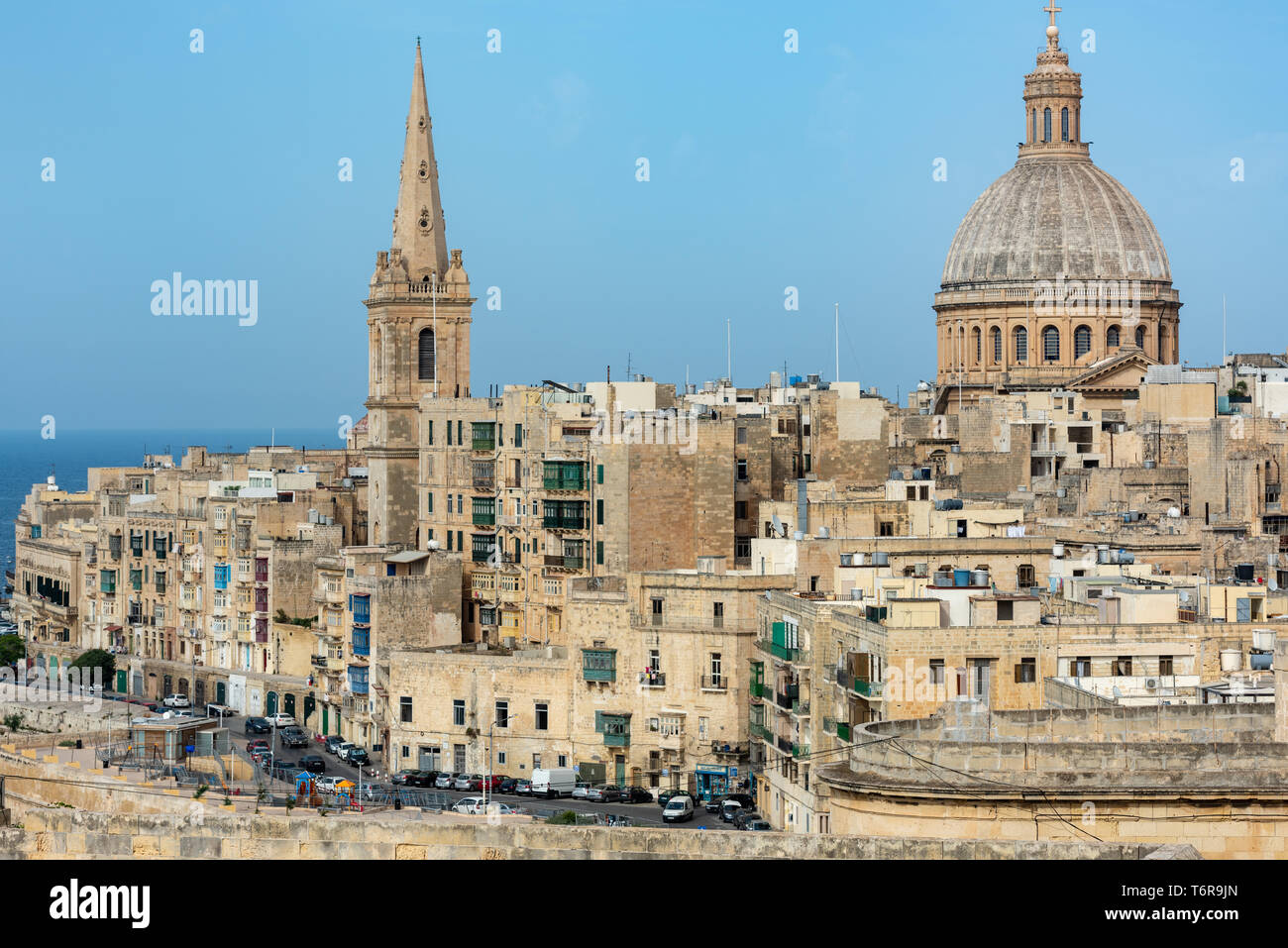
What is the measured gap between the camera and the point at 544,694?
5238cm

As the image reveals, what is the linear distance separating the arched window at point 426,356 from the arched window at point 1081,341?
29.7 meters

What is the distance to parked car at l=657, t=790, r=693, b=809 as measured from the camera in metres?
48.9

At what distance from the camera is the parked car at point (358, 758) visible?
56719 millimetres

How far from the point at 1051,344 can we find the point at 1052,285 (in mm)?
2638

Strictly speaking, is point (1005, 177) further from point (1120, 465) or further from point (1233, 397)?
point (1120, 465)

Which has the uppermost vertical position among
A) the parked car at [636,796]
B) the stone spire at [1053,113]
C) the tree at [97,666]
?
the stone spire at [1053,113]

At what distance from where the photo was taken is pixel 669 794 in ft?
163

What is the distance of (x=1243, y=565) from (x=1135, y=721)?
2058 centimetres

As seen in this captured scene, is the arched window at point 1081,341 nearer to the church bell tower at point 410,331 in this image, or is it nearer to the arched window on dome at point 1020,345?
the arched window on dome at point 1020,345

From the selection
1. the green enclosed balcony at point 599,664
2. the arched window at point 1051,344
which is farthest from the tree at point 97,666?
the arched window at point 1051,344

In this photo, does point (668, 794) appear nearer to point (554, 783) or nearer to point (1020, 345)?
point (554, 783)

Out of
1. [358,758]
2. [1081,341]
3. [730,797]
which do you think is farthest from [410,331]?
[1081,341]
